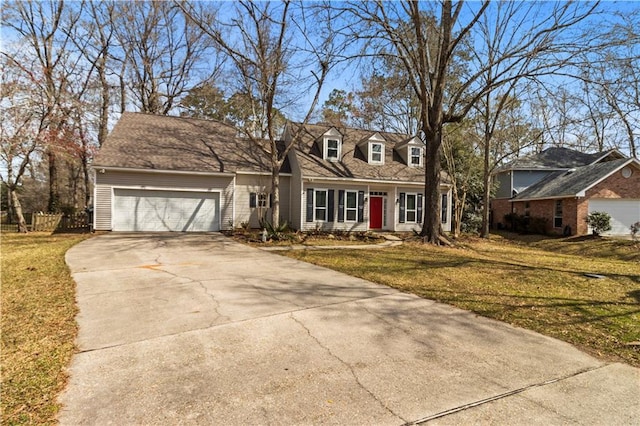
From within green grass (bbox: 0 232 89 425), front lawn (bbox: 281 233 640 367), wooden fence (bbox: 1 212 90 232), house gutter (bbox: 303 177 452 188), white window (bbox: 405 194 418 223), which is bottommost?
front lawn (bbox: 281 233 640 367)

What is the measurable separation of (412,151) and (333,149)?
207 inches

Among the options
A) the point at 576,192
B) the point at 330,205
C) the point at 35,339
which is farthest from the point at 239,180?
the point at 576,192

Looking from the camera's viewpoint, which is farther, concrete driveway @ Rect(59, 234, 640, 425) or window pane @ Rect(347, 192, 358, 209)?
window pane @ Rect(347, 192, 358, 209)

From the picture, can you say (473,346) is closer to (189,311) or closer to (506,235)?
(189,311)

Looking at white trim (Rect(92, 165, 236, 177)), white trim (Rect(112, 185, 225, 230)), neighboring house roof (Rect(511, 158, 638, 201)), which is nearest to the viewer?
white trim (Rect(92, 165, 236, 177))

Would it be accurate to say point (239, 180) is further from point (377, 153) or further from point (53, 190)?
point (53, 190)

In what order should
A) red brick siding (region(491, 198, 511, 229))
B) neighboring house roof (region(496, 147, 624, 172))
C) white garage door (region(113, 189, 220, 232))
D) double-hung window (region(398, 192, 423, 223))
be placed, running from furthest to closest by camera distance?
red brick siding (region(491, 198, 511, 229))
neighboring house roof (region(496, 147, 624, 172))
double-hung window (region(398, 192, 423, 223))
white garage door (region(113, 189, 220, 232))

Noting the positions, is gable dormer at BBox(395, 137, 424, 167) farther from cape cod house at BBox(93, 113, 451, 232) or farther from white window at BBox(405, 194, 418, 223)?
white window at BBox(405, 194, 418, 223)

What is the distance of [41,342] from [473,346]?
503 cm

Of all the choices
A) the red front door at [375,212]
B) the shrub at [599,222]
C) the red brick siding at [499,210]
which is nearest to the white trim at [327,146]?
the red front door at [375,212]

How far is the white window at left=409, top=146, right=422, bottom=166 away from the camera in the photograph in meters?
21.5

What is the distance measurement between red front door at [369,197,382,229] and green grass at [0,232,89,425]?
15.1 metres

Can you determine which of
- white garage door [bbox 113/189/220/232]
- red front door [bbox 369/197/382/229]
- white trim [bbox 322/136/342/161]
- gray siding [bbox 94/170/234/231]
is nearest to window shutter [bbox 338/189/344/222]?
red front door [bbox 369/197/382/229]

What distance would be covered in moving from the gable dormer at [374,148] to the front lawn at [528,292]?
391 inches
